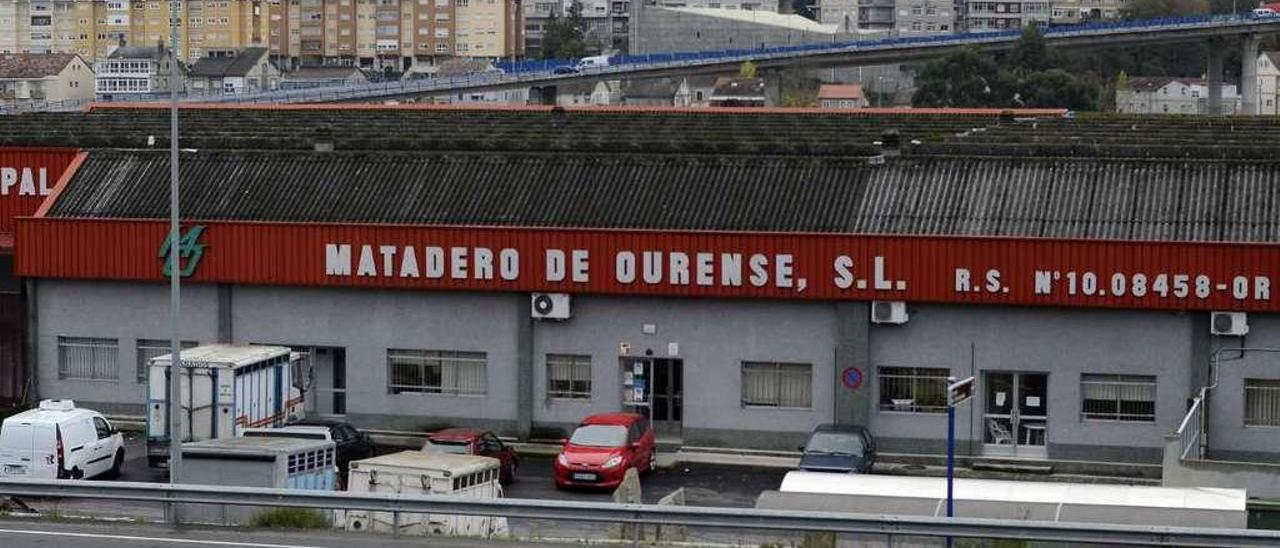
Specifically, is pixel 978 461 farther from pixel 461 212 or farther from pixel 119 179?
pixel 119 179

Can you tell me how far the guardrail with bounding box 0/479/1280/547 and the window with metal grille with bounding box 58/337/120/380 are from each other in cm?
1742

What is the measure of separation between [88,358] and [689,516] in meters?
22.1

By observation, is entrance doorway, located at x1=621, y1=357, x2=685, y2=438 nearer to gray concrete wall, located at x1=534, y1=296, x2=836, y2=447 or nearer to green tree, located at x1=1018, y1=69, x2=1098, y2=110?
gray concrete wall, located at x1=534, y1=296, x2=836, y2=447

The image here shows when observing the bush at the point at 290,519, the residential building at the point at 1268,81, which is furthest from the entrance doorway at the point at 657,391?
the residential building at the point at 1268,81

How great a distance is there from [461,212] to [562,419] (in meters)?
4.18

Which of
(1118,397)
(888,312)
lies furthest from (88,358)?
(1118,397)

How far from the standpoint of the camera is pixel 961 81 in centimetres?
15525

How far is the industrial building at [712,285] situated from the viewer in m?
37.6

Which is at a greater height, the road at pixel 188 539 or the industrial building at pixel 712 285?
the industrial building at pixel 712 285

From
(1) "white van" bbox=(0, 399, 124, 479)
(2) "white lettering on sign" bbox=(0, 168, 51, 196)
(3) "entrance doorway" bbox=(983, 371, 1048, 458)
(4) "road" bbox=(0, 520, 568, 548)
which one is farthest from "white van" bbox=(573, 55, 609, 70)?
Result: (4) "road" bbox=(0, 520, 568, 548)

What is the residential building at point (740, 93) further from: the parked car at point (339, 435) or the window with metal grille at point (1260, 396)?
the parked car at point (339, 435)

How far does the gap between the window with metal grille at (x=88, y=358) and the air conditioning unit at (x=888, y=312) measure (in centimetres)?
1375

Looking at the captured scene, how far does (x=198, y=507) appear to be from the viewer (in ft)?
83.5

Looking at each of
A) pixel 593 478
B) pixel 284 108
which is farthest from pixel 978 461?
pixel 284 108
